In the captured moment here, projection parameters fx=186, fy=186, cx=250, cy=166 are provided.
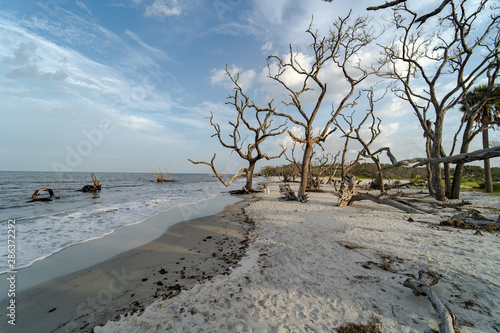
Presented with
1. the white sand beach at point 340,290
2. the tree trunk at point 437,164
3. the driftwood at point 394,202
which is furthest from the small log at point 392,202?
the tree trunk at point 437,164

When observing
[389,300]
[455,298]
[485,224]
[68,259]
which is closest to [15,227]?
[68,259]

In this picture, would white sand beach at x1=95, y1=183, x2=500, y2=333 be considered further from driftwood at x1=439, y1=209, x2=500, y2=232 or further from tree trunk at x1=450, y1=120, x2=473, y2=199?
tree trunk at x1=450, y1=120, x2=473, y2=199

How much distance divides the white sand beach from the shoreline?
1.21 ft

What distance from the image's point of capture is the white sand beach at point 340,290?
2076mm

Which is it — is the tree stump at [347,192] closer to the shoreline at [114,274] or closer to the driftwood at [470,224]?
the driftwood at [470,224]

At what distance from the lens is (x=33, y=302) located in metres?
2.79

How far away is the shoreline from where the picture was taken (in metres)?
2.50

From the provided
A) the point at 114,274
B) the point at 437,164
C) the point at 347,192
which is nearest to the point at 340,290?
the point at 114,274

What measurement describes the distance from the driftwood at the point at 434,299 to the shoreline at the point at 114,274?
278 cm

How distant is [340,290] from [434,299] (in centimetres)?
99

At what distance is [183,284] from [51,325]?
158 cm

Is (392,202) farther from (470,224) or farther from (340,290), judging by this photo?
(340,290)

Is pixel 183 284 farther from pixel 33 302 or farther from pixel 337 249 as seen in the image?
pixel 337 249

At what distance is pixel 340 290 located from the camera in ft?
8.59
